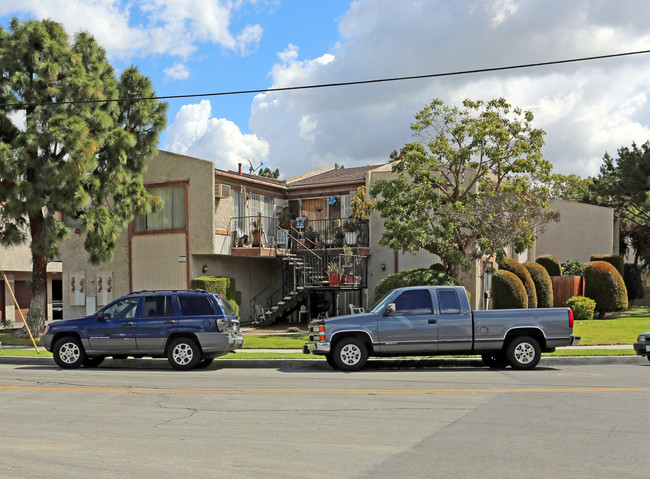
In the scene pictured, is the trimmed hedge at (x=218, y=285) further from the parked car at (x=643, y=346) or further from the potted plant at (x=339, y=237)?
the parked car at (x=643, y=346)

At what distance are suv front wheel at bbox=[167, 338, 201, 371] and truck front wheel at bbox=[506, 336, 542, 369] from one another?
679cm

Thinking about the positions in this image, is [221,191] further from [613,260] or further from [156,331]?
[613,260]

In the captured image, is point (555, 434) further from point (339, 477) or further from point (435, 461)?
point (339, 477)

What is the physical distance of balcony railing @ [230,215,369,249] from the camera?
2912cm

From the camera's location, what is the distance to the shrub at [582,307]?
97.8 ft

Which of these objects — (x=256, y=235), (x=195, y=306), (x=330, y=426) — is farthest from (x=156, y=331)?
(x=256, y=235)

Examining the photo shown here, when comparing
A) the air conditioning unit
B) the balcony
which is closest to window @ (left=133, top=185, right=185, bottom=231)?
the air conditioning unit

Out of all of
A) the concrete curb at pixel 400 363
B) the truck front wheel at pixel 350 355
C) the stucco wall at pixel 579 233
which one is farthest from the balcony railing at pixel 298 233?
the stucco wall at pixel 579 233

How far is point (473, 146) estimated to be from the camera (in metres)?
24.3

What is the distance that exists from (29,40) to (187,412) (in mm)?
17595

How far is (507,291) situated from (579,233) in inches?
672

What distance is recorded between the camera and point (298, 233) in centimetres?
3017

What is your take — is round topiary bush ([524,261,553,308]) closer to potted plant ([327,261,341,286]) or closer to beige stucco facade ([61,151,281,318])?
potted plant ([327,261,341,286])

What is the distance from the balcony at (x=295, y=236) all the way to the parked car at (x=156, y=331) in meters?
12.1
